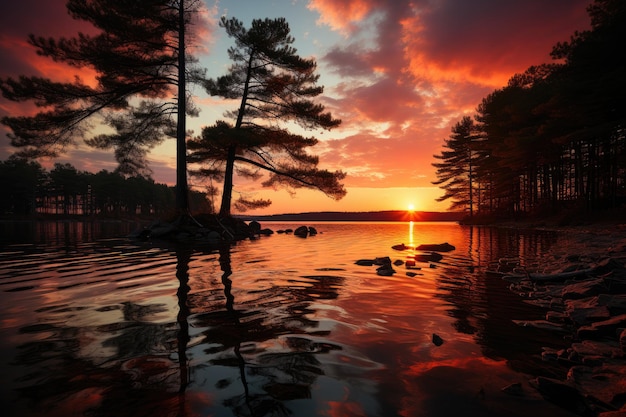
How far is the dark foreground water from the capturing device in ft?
5.62

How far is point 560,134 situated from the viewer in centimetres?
2312

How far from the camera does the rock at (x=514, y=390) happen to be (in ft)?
6.02

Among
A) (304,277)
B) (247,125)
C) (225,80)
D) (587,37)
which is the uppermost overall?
(587,37)

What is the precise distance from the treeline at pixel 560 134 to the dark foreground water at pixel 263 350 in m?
20.2

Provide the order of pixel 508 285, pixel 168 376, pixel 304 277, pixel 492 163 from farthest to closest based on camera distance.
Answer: pixel 492 163 < pixel 304 277 < pixel 508 285 < pixel 168 376

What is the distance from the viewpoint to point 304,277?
579 centimetres

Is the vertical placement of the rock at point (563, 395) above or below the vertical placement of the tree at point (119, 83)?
below

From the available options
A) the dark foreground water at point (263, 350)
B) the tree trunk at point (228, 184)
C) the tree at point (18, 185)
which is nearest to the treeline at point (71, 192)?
the tree at point (18, 185)

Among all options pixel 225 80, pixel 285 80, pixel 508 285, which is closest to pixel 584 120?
pixel 285 80

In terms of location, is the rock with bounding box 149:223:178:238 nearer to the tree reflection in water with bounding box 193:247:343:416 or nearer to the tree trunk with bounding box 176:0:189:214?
the tree trunk with bounding box 176:0:189:214

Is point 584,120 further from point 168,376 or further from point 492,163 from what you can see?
point 168,376

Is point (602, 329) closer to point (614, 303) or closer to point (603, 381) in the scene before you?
point (614, 303)

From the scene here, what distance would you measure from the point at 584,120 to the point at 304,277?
22615mm

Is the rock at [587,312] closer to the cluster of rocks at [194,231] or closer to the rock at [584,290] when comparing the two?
the rock at [584,290]
